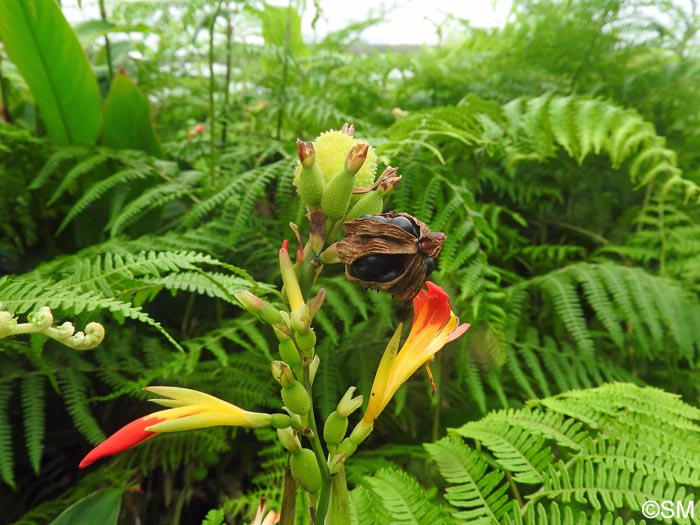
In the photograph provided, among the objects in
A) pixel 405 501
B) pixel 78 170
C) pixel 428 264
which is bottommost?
pixel 405 501

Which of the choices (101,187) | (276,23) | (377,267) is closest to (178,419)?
(377,267)

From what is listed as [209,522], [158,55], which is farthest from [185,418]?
[158,55]

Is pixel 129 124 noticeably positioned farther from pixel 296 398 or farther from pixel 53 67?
pixel 296 398

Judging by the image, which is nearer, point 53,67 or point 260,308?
point 260,308

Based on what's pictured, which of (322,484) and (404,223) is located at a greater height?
(404,223)

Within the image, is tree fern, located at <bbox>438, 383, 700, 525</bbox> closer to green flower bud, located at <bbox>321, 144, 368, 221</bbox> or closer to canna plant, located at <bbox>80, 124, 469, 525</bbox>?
canna plant, located at <bbox>80, 124, 469, 525</bbox>

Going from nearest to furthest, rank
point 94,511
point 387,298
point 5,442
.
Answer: point 94,511 < point 5,442 < point 387,298

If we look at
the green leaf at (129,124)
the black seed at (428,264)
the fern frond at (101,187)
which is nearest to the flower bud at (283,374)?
the black seed at (428,264)
